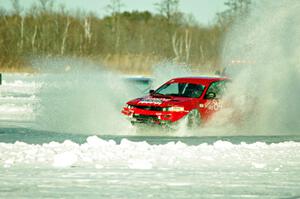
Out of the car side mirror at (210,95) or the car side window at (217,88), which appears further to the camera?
the car side window at (217,88)

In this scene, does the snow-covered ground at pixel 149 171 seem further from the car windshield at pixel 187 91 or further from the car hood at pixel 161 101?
the car windshield at pixel 187 91

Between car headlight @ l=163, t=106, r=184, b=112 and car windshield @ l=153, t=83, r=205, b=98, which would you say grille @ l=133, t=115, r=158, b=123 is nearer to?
car headlight @ l=163, t=106, r=184, b=112

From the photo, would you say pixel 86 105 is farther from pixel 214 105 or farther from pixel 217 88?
pixel 214 105

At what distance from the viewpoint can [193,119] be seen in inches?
691

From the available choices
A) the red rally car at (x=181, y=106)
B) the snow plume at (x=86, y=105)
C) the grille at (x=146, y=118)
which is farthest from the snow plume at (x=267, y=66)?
the snow plume at (x=86, y=105)

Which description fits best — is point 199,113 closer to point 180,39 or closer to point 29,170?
point 29,170

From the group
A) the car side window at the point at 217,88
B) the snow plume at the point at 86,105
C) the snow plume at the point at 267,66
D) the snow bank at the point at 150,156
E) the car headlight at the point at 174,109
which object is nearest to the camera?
the snow bank at the point at 150,156

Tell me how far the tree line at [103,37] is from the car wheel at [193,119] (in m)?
51.1

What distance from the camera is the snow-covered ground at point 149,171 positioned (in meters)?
9.30

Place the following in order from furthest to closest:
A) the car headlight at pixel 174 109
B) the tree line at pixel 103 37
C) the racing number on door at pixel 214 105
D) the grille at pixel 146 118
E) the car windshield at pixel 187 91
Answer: the tree line at pixel 103 37
the car windshield at pixel 187 91
the racing number on door at pixel 214 105
the grille at pixel 146 118
the car headlight at pixel 174 109

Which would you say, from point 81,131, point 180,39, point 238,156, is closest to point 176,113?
point 81,131

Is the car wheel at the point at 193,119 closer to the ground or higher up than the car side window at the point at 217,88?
closer to the ground

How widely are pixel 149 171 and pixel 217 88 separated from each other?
25.6 ft

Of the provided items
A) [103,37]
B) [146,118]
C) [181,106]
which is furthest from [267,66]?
[103,37]
